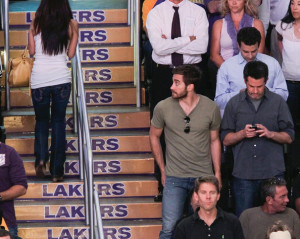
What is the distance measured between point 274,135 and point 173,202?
41.1 inches

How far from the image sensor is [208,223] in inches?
339

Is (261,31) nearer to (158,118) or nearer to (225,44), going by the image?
(225,44)

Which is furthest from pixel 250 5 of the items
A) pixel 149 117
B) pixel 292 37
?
pixel 149 117

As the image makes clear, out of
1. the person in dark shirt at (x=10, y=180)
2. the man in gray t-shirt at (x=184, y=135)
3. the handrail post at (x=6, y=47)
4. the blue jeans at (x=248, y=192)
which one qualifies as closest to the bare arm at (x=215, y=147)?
the man in gray t-shirt at (x=184, y=135)

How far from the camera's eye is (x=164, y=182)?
9.67 metres

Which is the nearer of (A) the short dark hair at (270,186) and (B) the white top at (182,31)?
(A) the short dark hair at (270,186)

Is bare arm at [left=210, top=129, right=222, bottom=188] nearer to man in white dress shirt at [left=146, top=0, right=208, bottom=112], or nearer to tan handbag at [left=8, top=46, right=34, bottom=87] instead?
man in white dress shirt at [left=146, top=0, right=208, bottom=112]

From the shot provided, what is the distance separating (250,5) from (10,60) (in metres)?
2.44

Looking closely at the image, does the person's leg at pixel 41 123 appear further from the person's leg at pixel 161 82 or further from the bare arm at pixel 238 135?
the bare arm at pixel 238 135

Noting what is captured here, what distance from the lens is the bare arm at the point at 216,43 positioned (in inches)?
416

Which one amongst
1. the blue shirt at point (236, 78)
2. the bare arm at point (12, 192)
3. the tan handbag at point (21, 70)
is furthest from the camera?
the tan handbag at point (21, 70)

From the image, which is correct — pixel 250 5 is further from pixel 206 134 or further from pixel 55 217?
pixel 55 217

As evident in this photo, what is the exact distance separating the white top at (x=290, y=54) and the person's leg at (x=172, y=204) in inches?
68.7

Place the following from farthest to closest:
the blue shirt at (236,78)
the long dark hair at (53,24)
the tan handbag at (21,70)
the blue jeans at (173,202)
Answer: the tan handbag at (21,70) < the long dark hair at (53,24) < the blue shirt at (236,78) < the blue jeans at (173,202)
